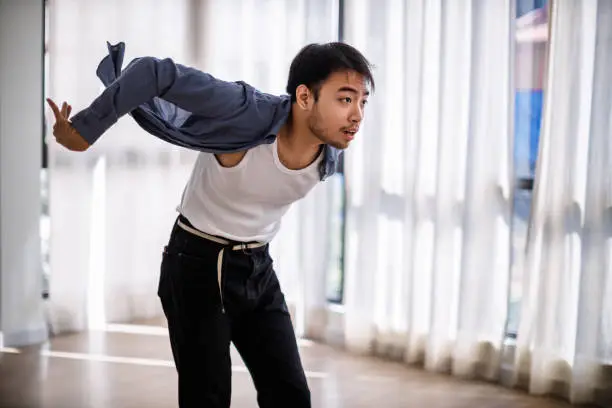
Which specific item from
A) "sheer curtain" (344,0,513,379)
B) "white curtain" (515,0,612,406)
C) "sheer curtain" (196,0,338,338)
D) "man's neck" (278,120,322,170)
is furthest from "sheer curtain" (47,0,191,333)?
"man's neck" (278,120,322,170)

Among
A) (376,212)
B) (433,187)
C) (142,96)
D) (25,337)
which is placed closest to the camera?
(142,96)

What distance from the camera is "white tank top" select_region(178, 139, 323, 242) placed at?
1.68m

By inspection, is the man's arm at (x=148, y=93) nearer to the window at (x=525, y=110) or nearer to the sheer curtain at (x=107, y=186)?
the window at (x=525, y=110)

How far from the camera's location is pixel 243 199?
67.5 inches

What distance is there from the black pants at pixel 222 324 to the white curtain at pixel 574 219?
1.44m

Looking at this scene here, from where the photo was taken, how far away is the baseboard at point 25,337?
3.45 metres

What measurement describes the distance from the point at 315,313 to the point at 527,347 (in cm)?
102

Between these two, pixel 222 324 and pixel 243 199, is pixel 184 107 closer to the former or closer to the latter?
pixel 243 199

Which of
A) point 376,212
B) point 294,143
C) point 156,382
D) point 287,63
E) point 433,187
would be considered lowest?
point 156,382

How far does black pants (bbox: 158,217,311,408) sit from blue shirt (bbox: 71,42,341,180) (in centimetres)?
24

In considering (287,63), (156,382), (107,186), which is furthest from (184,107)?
(107,186)

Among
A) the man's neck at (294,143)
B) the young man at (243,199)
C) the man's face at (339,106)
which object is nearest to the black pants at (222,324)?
the young man at (243,199)

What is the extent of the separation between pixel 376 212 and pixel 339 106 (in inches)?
69.4

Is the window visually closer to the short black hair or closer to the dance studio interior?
the dance studio interior
